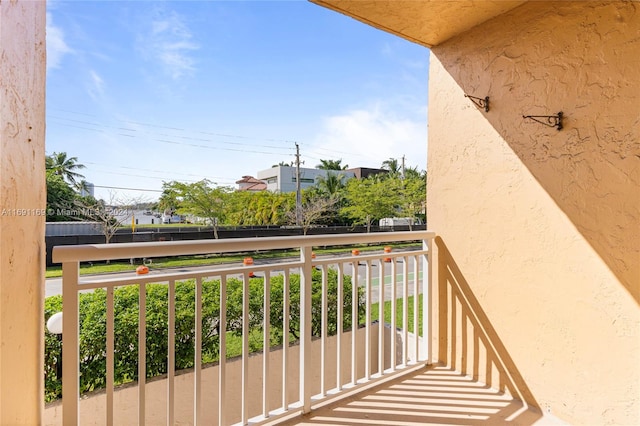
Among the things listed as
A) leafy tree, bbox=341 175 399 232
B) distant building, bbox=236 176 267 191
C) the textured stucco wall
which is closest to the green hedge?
the textured stucco wall

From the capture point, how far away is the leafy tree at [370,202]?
15.4 metres

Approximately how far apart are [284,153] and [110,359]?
15065mm

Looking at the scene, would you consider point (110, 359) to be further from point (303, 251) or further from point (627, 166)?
point (627, 166)

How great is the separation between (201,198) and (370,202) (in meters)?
8.50

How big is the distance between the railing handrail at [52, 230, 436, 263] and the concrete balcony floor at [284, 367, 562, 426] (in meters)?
0.94

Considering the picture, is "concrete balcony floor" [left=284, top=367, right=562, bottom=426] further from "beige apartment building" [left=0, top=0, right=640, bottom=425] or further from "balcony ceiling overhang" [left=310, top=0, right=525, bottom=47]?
"balcony ceiling overhang" [left=310, top=0, right=525, bottom=47]

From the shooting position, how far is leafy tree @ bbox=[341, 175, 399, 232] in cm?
1538

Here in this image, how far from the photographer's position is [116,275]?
1398 millimetres

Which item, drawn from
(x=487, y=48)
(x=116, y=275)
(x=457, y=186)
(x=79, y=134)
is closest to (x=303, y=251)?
(x=116, y=275)

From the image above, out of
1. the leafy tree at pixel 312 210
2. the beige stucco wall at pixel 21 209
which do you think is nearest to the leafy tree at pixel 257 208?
the leafy tree at pixel 312 210

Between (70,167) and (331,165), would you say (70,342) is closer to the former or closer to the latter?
(70,167)

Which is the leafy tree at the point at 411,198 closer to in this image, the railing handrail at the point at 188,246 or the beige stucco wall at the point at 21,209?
the railing handrail at the point at 188,246

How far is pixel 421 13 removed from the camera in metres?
1.97

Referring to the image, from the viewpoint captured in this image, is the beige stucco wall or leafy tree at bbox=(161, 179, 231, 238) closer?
the beige stucco wall
